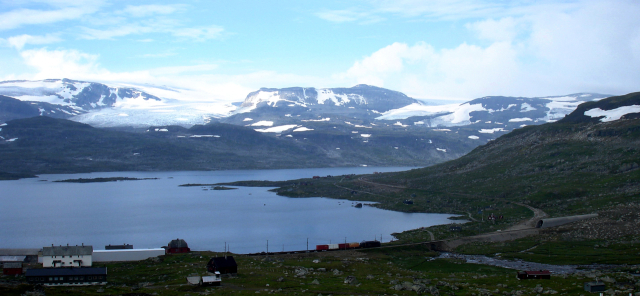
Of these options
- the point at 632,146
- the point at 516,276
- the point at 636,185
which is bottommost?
the point at 516,276

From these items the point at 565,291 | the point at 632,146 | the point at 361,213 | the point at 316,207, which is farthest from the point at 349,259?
the point at 632,146

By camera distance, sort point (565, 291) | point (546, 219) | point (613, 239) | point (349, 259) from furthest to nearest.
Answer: point (546, 219)
point (613, 239)
point (349, 259)
point (565, 291)

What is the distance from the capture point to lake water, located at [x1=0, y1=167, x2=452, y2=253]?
86750 mm

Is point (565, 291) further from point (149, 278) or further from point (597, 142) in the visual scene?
point (597, 142)

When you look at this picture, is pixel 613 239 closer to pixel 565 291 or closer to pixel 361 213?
pixel 565 291

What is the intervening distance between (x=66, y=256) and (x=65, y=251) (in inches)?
19.9

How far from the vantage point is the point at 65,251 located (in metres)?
55.7

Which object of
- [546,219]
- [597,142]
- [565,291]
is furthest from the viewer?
[597,142]

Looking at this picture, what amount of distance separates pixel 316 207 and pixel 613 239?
2776 inches

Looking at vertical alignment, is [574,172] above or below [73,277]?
above

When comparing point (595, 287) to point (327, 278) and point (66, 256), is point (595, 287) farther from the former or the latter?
point (66, 256)

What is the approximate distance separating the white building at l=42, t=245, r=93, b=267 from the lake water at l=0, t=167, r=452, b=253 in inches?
967

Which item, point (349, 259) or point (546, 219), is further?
point (546, 219)

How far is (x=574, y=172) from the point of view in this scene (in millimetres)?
116125
